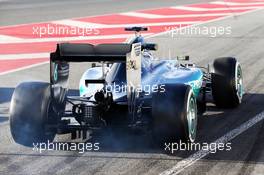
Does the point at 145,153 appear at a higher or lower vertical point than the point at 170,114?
lower

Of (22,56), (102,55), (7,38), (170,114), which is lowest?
(22,56)

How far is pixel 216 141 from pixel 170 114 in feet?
3.42

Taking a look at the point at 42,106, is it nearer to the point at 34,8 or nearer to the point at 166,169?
the point at 166,169

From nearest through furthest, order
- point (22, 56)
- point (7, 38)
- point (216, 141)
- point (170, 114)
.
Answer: point (170, 114) < point (216, 141) < point (22, 56) < point (7, 38)

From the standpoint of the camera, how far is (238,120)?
377 inches

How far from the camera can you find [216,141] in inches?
336

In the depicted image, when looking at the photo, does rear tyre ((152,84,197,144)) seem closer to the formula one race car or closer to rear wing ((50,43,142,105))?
the formula one race car

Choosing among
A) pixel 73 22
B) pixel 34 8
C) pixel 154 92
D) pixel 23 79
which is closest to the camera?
pixel 154 92

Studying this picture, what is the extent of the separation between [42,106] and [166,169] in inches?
71.8

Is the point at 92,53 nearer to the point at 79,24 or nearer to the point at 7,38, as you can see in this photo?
the point at 7,38

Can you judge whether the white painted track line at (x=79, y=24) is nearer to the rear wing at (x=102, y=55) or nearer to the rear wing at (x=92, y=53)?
the rear wing at (x=102, y=55)

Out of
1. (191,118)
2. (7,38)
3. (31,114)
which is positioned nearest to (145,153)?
(191,118)

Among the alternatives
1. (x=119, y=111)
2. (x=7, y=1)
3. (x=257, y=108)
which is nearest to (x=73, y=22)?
(x=7, y=1)

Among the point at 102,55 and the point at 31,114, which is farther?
the point at 31,114
